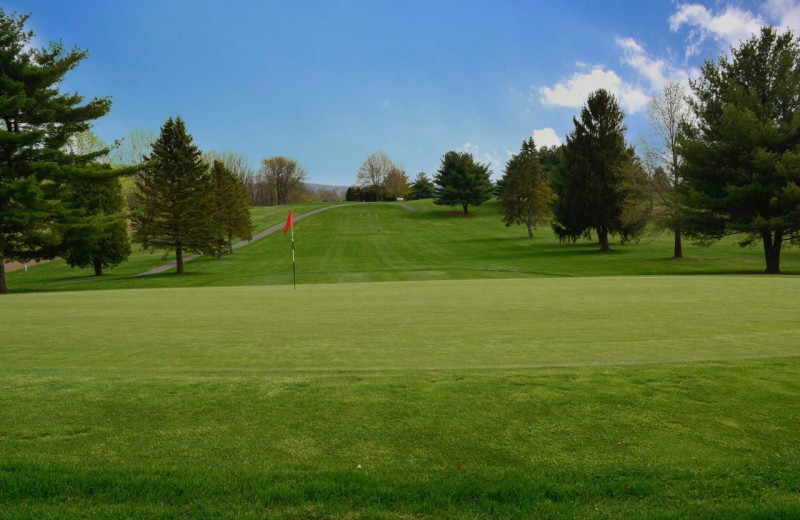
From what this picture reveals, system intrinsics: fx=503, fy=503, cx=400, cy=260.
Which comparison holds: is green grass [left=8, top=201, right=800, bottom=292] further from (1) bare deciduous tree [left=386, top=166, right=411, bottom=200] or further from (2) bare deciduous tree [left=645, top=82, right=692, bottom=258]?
(1) bare deciduous tree [left=386, top=166, right=411, bottom=200]

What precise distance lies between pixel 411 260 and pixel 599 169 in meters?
19.2

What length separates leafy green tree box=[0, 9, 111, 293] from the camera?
27.2 metres

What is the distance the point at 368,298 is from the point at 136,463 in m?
11.5

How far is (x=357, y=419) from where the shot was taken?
4492 millimetres

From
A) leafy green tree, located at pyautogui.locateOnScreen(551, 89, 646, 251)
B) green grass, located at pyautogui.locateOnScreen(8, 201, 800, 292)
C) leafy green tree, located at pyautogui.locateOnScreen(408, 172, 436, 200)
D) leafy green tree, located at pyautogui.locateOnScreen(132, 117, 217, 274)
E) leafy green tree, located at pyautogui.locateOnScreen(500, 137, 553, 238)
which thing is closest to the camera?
green grass, located at pyautogui.locateOnScreen(8, 201, 800, 292)

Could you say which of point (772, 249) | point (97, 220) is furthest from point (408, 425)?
point (772, 249)

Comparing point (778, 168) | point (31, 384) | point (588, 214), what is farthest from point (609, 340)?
point (588, 214)

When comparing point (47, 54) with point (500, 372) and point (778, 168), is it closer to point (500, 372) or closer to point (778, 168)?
point (500, 372)

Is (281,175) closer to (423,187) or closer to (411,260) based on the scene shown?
(423,187)

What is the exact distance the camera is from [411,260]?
43.5 metres

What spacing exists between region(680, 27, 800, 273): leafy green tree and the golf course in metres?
22.2

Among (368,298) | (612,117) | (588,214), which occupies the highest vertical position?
(612,117)

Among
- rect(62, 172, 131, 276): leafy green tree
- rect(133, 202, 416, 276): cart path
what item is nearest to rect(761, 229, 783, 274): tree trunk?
rect(62, 172, 131, 276): leafy green tree

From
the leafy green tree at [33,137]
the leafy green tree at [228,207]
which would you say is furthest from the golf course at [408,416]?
the leafy green tree at [228,207]
